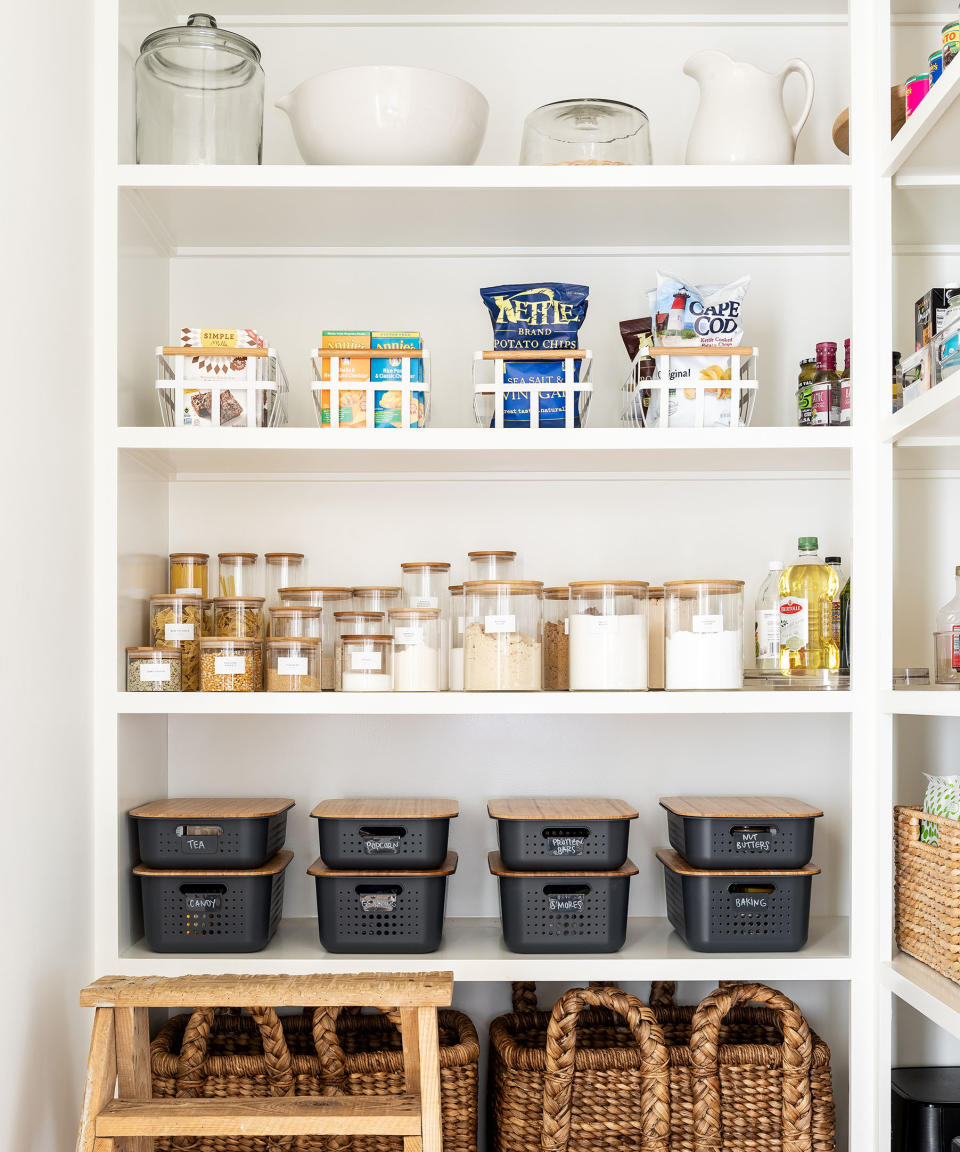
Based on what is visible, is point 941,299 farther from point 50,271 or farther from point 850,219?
point 50,271

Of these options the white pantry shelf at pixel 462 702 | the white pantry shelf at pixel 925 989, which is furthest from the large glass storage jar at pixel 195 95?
the white pantry shelf at pixel 925 989

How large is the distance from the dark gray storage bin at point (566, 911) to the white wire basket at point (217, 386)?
897 millimetres

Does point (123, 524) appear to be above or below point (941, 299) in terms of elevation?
below

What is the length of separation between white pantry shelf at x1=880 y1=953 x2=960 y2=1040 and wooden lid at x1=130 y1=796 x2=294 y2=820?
3.36 ft

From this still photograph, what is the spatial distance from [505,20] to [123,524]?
1.24 metres

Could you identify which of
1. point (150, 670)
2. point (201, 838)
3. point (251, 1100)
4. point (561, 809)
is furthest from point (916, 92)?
point (251, 1100)

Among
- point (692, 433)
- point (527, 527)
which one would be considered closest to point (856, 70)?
point (692, 433)

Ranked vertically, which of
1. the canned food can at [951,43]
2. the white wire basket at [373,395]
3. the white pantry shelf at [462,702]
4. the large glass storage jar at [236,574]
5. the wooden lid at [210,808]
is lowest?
the wooden lid at [210,808]

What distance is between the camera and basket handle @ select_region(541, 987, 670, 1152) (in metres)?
1.59

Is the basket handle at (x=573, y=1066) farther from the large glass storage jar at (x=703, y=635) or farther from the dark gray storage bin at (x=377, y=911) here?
the large glass storage jar at (x=703, y=635)

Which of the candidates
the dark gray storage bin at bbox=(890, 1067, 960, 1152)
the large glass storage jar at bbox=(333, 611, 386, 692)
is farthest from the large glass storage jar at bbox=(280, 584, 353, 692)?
the dark gray storage bin at bbox=(890, 1067, 960, 1152)

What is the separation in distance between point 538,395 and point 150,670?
2.62 ft

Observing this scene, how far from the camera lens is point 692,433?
68.9 inches

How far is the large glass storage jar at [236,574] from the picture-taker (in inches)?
76.0
